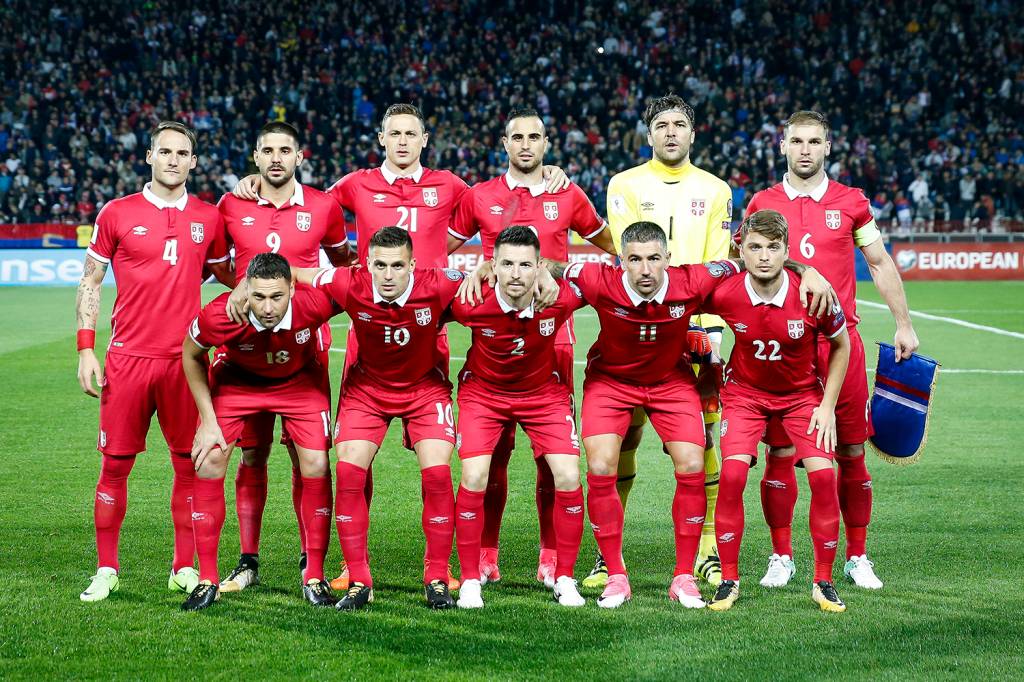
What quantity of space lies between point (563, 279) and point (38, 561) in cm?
313

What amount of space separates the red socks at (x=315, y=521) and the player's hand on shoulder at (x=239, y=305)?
85cm

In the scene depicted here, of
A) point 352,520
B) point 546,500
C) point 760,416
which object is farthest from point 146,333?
point 760,416

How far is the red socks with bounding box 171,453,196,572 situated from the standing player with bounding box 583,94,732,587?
226 centimetres

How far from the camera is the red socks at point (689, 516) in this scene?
547 centimetres

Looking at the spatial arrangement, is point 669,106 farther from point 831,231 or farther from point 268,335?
point 268,335

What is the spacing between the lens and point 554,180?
616 centimetres

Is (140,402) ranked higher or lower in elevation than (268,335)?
lower

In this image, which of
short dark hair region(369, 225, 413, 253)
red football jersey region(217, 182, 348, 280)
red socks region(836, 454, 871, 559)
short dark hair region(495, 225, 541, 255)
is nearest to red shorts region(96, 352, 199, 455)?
red football jersey region(217, 182, 348, 280)

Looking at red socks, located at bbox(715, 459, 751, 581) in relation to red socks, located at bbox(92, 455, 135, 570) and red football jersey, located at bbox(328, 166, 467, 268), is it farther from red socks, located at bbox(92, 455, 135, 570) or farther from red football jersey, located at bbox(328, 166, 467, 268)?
red socks, located at bbox(92, 455, 135, 570)

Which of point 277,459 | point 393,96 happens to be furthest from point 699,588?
point 393,96

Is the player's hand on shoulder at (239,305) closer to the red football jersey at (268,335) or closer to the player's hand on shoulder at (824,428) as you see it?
the red football jersey at (268,335)

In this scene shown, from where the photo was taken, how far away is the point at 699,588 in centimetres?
573

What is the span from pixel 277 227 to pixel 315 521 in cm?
154

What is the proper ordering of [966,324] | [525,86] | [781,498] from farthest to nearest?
[525,86] < [966,324] < [781,498]
